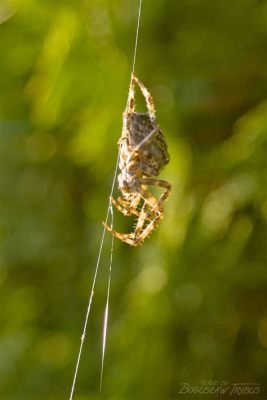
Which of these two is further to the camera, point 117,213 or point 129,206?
point 117,213

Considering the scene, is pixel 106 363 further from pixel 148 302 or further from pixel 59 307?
pixel 59 307

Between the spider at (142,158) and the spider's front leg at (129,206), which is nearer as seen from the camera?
the spider at (142,158)

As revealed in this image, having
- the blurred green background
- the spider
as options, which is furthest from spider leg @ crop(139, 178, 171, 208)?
the blurred green background

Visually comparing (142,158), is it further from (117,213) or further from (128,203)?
(117,213)

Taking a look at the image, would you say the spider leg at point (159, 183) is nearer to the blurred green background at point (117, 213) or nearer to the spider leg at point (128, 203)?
the spider leg at point (128, 203)

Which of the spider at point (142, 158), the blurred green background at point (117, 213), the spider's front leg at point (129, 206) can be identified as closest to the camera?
the spider at point (142, 158)

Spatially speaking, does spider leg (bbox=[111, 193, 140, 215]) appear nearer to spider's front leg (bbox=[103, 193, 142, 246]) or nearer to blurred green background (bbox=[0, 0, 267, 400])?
spider's front leg (bbox=[103, 193, 142, 246])

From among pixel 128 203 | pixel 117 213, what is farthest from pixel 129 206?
pixel 117 213

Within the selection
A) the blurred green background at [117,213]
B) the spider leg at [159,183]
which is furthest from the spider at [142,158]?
the blurred green background at [117,213]
